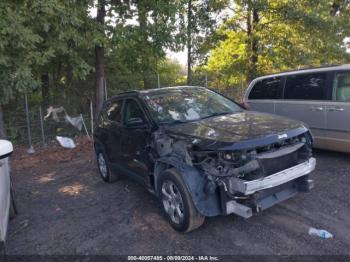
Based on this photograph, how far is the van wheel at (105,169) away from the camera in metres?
6.14

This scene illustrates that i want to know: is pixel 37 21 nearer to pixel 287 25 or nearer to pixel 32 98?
pixel 32 98

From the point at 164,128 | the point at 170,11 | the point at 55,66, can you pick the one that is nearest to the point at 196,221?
the point at 164,128

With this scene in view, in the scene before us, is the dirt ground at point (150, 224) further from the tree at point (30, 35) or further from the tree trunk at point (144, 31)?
the tree trunk at point (144, 31)

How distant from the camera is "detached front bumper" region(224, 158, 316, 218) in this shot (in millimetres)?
3529

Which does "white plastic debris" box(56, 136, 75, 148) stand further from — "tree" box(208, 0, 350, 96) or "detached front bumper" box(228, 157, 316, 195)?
"detached front bumper" box(228, 157, 316, 195)

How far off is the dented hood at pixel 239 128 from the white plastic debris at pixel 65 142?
618 centimetres

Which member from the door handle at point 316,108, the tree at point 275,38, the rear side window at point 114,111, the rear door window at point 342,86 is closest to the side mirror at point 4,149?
the rear side window at point 114,111

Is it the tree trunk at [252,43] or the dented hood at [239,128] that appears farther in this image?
the tree trunk at [252,43]

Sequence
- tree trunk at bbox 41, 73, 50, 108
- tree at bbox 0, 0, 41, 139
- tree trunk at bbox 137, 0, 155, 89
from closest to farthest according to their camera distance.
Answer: tree at bbox 0, 0, 41, 139
tree trunk at bbox 137, 0, 155, 89
tree trunk at bbox 41, 73, 50, 108

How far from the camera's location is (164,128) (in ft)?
14.3

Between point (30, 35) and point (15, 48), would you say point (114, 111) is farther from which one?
point (15, 48)

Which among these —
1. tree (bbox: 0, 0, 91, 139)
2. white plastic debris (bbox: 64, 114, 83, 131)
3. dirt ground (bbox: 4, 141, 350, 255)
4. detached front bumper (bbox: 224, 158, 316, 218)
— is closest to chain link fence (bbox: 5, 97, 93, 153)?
white plastic debris (bbox: 64, 114, 83, 131)

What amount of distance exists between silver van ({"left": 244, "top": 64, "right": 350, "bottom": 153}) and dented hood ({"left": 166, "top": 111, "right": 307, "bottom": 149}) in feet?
7.12

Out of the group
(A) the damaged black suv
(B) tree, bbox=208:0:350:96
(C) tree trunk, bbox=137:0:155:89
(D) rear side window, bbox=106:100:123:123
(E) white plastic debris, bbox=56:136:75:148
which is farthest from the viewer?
(B) tree, bbox=208:0:350:96
